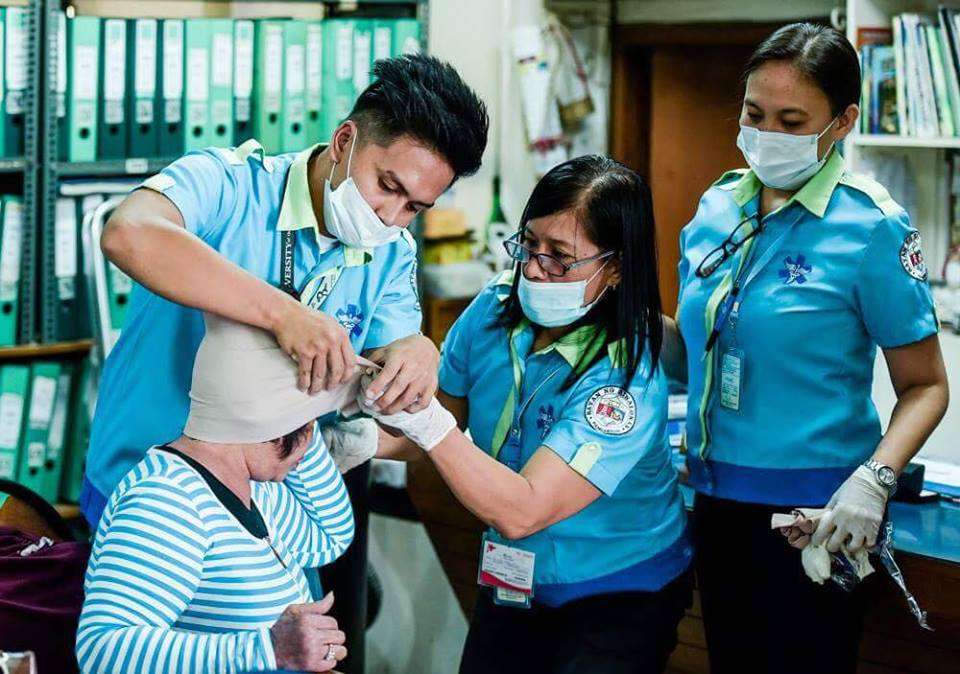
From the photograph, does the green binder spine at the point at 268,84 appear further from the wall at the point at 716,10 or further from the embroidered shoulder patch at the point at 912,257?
the embroidered shoulder patch at the point at 912,257

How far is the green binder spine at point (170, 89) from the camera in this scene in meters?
3.47

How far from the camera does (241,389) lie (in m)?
1.46

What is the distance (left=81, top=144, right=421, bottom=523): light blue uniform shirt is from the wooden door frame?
8.59 ft

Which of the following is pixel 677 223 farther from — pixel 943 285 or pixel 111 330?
pixel 111 330

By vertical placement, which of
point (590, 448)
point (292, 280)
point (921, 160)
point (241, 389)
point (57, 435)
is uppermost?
point (921, 160)

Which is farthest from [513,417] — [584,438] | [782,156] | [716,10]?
[716,10]

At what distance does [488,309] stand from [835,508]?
2.00 ft

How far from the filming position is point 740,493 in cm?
199

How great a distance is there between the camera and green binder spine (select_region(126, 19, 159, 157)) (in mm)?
3445

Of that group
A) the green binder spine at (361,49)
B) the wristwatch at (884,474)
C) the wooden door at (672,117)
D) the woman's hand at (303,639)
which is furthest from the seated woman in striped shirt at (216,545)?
the wooden door at (672,117)

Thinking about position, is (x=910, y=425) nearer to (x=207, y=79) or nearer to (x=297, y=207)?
(x=297, y=207)

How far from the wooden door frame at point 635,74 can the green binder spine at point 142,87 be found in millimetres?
1588

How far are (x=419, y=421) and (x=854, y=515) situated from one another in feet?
2.24

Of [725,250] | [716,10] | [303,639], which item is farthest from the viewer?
[716,10]
